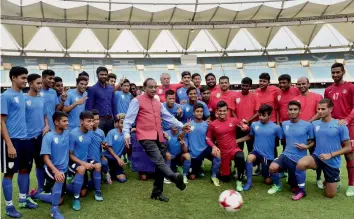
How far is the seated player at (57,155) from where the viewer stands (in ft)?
13.6

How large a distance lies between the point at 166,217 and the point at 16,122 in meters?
2.41

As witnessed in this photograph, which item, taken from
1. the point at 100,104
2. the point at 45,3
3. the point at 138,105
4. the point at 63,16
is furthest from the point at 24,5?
the point at 138,105

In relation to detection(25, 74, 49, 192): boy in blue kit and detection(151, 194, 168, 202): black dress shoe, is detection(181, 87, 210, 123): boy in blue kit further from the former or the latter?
detection(25, 74, 49, 192): boy in blue kit

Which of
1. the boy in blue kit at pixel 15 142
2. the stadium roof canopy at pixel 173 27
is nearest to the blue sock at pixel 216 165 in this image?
the boy in blue kit at pixel 15 142

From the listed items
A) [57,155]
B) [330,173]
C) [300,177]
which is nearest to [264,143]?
[300,177]

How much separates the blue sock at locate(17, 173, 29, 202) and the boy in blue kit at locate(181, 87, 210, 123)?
3.15 meters

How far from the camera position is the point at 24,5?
23562 mm

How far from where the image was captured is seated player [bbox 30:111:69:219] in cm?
414

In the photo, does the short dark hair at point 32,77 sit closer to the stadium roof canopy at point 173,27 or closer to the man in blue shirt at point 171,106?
the man in blue shirt at point 171,106

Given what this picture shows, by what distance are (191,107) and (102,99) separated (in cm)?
178

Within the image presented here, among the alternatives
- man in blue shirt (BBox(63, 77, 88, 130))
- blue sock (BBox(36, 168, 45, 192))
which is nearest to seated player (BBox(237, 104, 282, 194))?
man in blue shirt (BBox(63, 77, 88, 130))

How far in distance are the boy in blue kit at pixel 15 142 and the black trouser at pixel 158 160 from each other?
1668 millimetres

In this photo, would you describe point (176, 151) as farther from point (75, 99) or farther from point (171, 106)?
point (75, 99)

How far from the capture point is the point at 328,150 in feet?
16.6
